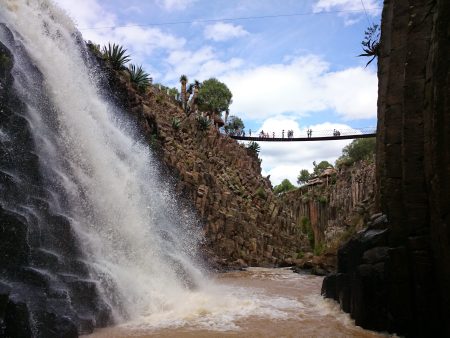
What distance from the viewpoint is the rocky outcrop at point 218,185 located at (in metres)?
25.1

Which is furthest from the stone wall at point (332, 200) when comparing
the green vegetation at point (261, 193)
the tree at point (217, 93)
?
the tree at point (217, 93)

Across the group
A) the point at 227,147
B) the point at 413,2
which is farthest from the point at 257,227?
the point at 413,2

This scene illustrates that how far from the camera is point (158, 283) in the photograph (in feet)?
40.8

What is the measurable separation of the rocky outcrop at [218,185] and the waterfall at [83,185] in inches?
184

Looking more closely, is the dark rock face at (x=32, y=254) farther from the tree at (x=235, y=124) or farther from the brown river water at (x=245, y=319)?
the tree at (x=235, y=124)

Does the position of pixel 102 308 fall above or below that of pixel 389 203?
below

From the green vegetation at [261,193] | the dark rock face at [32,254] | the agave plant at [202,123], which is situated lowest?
the dark rock face at [32,254]

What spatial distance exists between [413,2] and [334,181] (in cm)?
3517

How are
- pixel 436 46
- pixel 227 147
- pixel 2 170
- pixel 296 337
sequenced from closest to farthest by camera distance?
pixel 436 46 → pixel 296 337 → pixel 2 170 → pixel 227 147

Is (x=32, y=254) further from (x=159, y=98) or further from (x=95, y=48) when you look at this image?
(x=159, y=98)

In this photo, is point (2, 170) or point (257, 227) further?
point (257, 227)

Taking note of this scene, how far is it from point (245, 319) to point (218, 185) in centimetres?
2019

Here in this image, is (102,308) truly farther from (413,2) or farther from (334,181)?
(334,181)

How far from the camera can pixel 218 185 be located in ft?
96.5
